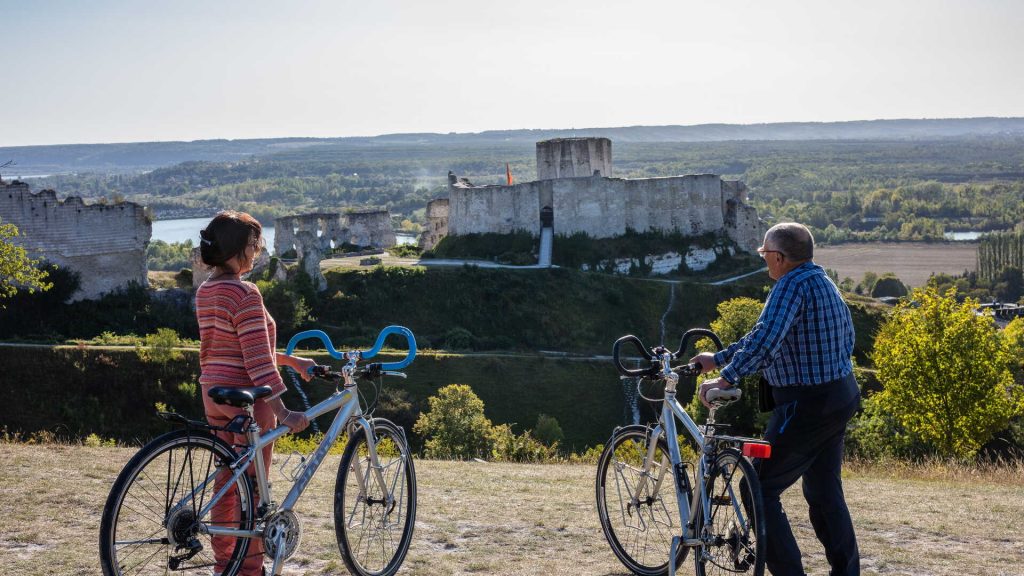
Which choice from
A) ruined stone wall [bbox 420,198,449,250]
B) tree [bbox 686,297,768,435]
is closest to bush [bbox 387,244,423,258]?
ruined stone wall [bbox 420,198,449,250]

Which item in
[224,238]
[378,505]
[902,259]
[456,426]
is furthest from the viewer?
[902,259]

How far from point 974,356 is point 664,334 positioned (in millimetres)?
18691

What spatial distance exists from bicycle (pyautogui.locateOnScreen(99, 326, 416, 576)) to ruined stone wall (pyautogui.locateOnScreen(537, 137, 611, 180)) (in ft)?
187

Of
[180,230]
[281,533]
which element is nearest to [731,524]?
[281,533]

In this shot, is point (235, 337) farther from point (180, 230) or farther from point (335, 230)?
point (180, 230)

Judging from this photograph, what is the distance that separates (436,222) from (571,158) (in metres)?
9.71

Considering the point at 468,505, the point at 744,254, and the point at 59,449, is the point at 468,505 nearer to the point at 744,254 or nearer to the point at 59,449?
the point at 59,449

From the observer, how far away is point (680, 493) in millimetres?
6547

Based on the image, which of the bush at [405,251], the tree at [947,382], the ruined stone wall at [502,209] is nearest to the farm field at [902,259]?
the ruined stone wall at [502,209]

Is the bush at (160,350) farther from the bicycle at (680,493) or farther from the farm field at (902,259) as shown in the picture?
the farm field at (902,259)

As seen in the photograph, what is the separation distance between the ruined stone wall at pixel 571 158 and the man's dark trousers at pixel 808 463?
188 ft

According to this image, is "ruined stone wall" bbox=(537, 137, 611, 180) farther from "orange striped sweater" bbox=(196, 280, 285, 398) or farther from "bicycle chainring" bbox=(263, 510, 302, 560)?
"bicycle chainring" bbox=(263, 510, 302, 560)

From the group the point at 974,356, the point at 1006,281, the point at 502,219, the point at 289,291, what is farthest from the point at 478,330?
the point at 1006,281

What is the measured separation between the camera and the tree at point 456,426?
24.8 m
